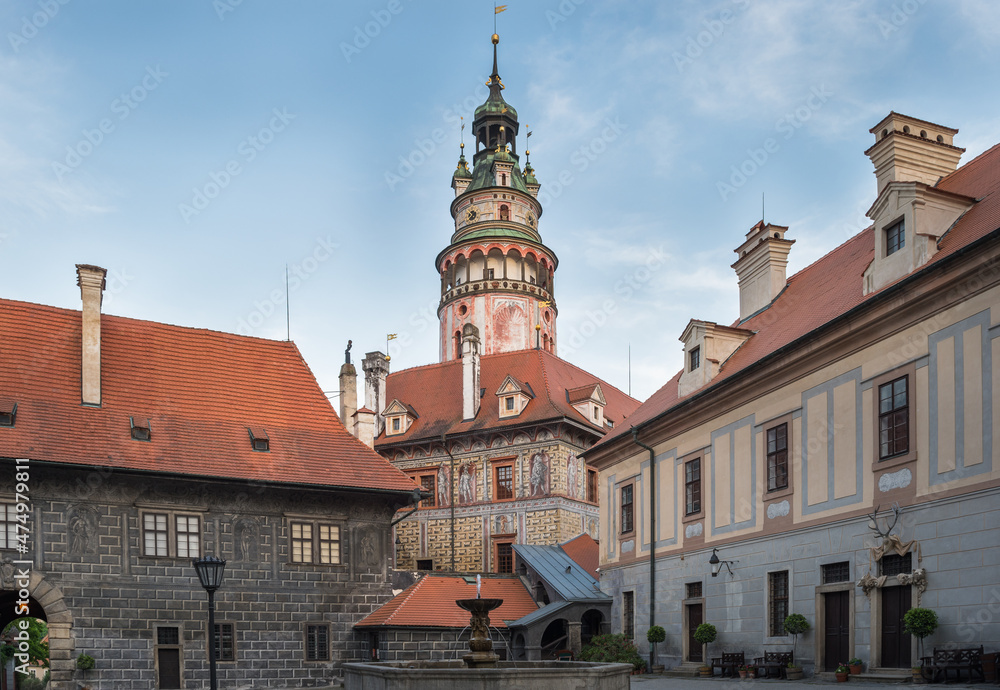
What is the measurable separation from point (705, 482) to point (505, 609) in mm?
9160

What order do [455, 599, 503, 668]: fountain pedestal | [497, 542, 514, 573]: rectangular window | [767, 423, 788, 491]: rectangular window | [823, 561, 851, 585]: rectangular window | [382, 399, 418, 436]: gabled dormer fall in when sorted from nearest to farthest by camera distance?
[455, 599, 503, 668]: fountain pedestal → [823, 561, 851, 585]: rectangular window → [767, 423, 788, 491]: rectangular window → [497, 542, 514, 573]: rectangular window → [382, 399, 418, 436]: gabled dormer

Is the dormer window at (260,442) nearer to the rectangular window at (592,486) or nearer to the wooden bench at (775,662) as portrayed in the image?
the wooden bench at (775,662)

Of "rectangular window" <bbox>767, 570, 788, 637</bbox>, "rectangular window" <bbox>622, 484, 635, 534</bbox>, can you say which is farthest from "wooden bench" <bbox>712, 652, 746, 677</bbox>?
"rectangular window" <bbox>622, 484, 635, 534</bbox>

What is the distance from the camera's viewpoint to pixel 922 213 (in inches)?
704

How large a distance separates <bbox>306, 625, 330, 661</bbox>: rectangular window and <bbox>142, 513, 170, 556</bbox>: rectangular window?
4645 millimetres

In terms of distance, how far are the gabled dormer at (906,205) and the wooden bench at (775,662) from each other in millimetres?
7321

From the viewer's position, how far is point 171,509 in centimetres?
2720

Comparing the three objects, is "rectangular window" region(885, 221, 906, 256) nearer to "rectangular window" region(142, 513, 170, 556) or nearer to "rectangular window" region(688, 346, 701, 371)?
"rectangular window" region(688, 346, 701, 371)

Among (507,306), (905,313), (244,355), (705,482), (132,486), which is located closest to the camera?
(905,313)

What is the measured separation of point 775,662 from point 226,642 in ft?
48.6

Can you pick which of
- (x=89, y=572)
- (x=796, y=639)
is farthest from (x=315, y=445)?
(x=796, y=639)

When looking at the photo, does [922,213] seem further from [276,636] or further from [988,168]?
[276,636]

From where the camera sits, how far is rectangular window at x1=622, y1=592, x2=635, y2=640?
91.6 feet

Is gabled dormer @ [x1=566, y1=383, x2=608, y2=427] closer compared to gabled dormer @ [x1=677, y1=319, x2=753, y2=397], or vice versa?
gabled dormer @ [x1=677, y1=319, x2=753, y2=397]
